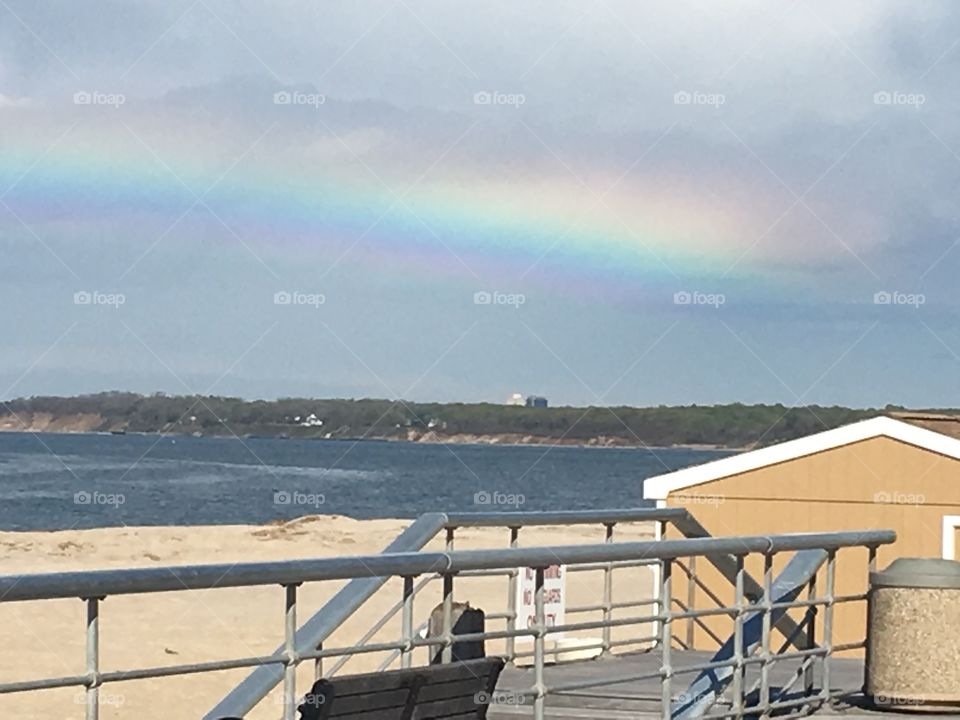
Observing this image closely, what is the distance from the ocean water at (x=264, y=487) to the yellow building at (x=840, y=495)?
34399 millimetres

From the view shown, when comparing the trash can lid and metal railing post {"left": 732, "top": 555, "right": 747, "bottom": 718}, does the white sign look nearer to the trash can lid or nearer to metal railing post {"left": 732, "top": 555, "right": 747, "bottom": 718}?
metal railing post {"left": 732, "top": 555, "right": 747, "bottom": 718}

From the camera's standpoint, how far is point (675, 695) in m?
11.3

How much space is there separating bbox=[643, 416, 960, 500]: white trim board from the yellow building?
0.4 inches

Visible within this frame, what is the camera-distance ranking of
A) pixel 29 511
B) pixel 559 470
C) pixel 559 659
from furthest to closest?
pixel 559 470
pixel 29 511
pixel 559 659

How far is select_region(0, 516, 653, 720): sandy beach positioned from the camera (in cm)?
2089

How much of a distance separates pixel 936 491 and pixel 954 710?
8.10 metres

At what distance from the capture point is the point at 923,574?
1027 cm

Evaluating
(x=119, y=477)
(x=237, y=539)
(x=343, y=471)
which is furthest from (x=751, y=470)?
(x=343, y=471)

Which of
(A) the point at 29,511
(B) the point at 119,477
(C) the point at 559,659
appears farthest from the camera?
A: (B) the point at 119,477

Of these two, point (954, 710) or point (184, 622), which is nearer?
point (954, 710)

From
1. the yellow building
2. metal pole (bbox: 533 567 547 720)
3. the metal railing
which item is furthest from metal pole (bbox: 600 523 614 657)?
the yellow building

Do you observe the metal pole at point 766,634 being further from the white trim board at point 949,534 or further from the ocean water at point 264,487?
the ocean water at point 264,487

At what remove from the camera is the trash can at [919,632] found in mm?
10234

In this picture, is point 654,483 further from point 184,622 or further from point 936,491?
point 184,622
